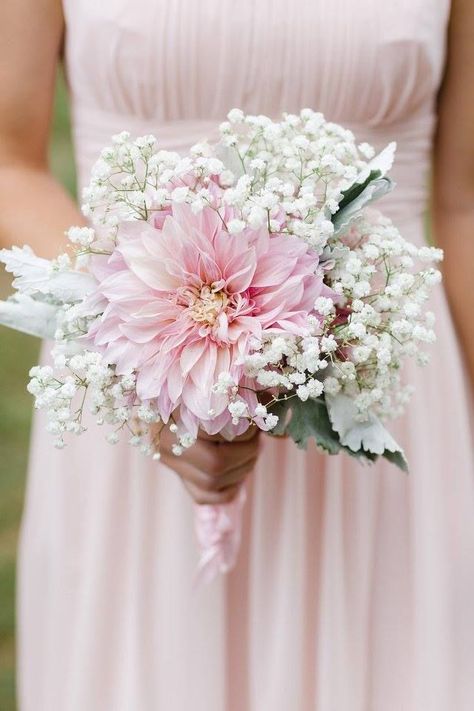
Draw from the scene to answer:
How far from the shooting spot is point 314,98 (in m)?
1.48

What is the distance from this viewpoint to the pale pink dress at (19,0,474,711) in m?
1.49

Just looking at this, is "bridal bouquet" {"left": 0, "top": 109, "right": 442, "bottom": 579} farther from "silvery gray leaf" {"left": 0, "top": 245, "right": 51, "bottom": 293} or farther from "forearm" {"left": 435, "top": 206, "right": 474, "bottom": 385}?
"forearm" {"left": 435, "top": 206, "right": 474, "bottom": 385}

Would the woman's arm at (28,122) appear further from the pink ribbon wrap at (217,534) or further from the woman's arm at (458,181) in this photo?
the woman's arm at (458,181)

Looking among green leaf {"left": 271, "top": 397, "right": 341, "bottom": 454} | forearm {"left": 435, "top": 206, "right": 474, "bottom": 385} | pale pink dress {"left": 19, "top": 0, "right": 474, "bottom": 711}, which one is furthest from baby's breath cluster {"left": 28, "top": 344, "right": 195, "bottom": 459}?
forearm {"left": 435, "top": 206, "right": 474, "bottom": 385}

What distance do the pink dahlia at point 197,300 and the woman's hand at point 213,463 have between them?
0.72ft

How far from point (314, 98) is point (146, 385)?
0.61 meters

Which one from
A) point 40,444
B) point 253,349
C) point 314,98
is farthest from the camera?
point 40,444

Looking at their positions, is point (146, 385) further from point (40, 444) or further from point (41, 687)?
point (41, 687)

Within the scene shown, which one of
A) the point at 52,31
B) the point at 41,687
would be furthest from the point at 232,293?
the point at 41,687

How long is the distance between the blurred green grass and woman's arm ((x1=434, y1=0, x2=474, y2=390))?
175 cm

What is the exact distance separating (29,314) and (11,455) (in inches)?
107

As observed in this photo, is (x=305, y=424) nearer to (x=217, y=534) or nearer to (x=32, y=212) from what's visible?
(x=217, y=534)

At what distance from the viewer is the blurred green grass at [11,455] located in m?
2.87

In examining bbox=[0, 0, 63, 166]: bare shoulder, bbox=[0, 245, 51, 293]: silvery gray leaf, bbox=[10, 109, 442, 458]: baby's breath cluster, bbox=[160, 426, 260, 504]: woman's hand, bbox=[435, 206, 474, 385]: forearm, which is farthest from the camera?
→ bbox=[435, 206, 474, 385]: forearm
